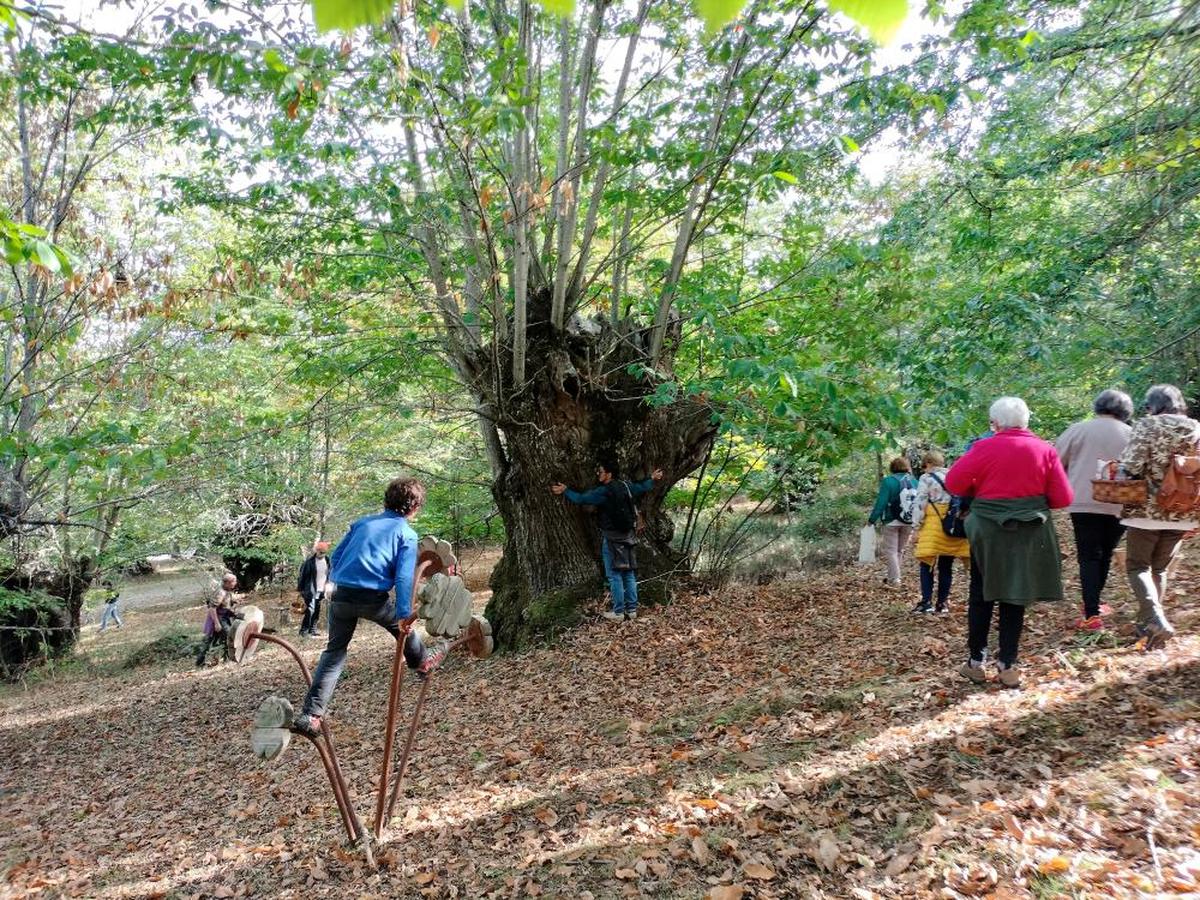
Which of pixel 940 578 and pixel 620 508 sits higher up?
pixel 620 508

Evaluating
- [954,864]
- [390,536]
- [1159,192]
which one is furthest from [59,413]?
[1159,192]

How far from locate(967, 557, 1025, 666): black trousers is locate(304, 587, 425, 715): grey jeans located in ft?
11.9

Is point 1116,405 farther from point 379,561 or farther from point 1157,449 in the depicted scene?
point 379,561

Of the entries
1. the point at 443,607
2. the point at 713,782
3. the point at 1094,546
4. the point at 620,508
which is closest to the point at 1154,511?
the point at 1094,546

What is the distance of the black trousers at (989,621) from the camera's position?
4559mm

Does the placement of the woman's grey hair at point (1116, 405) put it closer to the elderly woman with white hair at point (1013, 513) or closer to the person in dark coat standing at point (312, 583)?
the elderly woman with white hair at point (1013, 513)

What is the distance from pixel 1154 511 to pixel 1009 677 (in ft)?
4.70

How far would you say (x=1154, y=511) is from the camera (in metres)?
4.60

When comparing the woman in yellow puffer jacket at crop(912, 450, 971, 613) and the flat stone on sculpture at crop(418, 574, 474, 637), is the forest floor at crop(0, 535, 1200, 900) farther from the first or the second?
the flat stone on sculpture at crop(418, 574, 474, 637)

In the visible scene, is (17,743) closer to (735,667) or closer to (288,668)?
(288,668)

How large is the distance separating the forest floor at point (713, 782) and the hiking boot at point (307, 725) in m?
0.88

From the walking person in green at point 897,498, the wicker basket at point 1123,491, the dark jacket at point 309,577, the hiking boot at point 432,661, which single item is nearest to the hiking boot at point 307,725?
the hiking boot at point 432,661

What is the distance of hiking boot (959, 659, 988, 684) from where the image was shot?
15.6ft

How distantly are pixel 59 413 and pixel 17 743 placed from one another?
4.47 m
